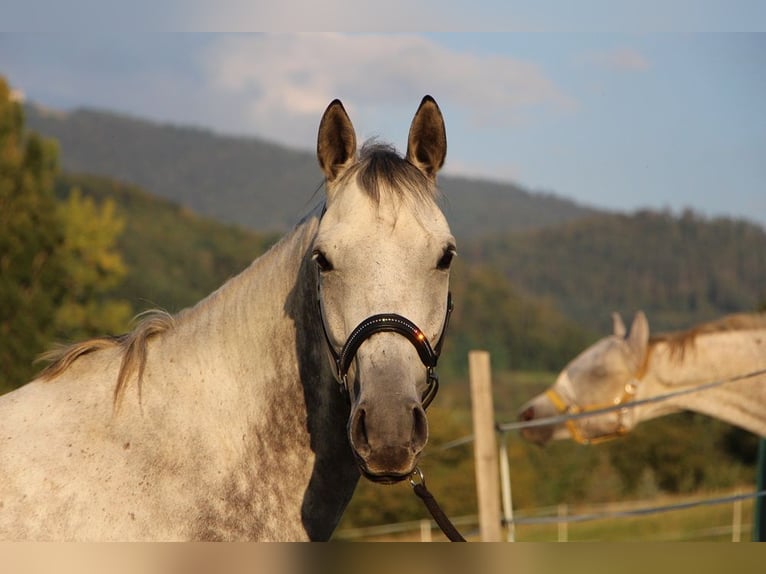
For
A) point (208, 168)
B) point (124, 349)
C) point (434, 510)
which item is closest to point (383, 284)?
point (434, 510)

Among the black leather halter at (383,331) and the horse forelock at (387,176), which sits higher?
the horse forelock at (387,176)

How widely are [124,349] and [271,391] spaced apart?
0.49 m

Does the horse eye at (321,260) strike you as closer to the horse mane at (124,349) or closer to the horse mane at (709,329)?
the horse mane at (124,349)

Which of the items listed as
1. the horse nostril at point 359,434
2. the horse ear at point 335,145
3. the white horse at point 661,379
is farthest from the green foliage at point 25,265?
the horse nostril at point 359,434

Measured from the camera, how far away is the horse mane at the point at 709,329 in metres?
7.00

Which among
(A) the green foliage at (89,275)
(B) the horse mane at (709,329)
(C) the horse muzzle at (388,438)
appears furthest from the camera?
(A) the green foliage at (89,275)

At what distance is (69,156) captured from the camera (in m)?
137

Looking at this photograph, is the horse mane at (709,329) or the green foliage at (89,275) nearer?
the horse mane at (709,329)

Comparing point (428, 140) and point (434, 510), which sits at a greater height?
point (428, 140)

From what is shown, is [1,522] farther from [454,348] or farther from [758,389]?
[454,348]

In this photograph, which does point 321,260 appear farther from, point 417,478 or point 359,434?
point 417,478

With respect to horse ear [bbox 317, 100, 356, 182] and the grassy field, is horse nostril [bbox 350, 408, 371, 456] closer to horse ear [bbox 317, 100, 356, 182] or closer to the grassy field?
horse ear [bbox 317, 100, 356, 182]

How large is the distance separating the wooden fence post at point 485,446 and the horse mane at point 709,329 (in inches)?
95.6

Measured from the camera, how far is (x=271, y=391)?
260cm
